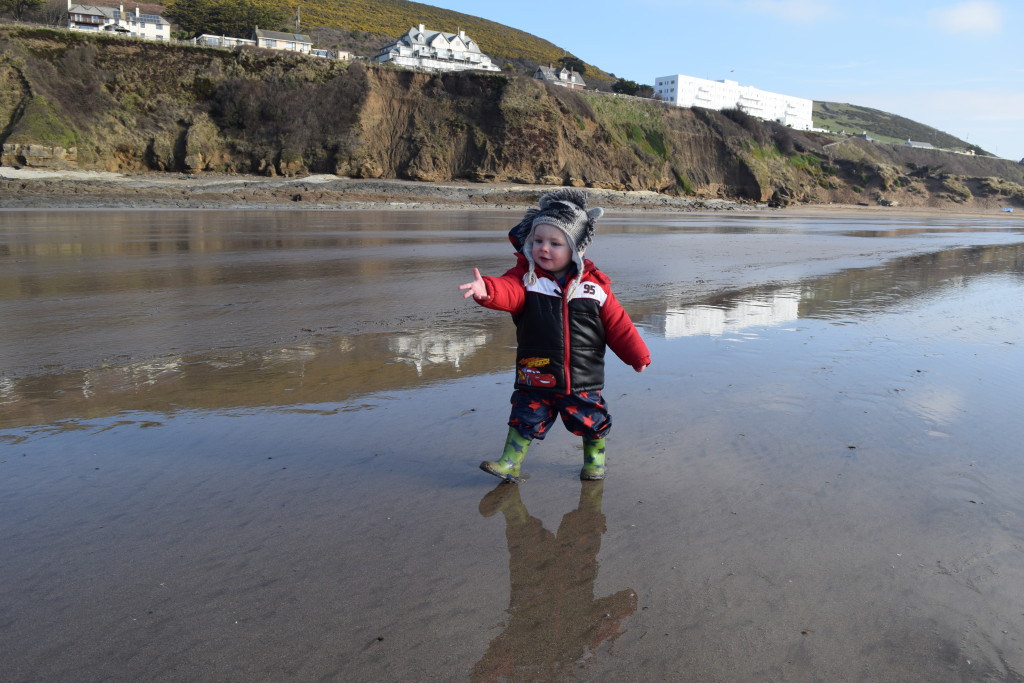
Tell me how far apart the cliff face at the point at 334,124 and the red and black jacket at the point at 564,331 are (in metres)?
34.3

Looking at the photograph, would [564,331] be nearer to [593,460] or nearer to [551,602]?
[593,460]

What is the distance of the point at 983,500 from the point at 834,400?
1535mm

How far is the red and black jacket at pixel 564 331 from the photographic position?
3133 millimetres

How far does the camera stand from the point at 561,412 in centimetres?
319

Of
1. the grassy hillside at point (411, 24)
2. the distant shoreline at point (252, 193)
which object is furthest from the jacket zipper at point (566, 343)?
the grassy hillside at point (411, 24)

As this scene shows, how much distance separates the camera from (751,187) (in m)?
54.3

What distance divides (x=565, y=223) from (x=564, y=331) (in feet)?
1.62

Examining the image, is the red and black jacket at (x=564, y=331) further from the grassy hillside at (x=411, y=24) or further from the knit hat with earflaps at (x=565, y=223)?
the grassy hillside at (x=411, y=24)

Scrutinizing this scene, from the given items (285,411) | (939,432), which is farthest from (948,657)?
(285,411)

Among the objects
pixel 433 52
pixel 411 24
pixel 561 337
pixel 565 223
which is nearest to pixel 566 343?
pixel 561 337

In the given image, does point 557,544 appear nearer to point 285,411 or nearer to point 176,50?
point 285,411

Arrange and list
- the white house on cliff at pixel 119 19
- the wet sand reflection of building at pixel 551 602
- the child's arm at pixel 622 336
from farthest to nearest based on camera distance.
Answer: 1. the white house on cliff at pixel 119 19
2. the child's arm at pixel 622 336
3. the wet sand reflection of building at pixel 551 602

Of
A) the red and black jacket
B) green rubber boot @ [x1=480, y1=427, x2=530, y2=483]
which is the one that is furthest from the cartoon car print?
green rubber boot @ [x1=480, y1=427, x2=530, y2=483]

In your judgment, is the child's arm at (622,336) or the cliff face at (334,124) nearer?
the child's arm at (622,336)
